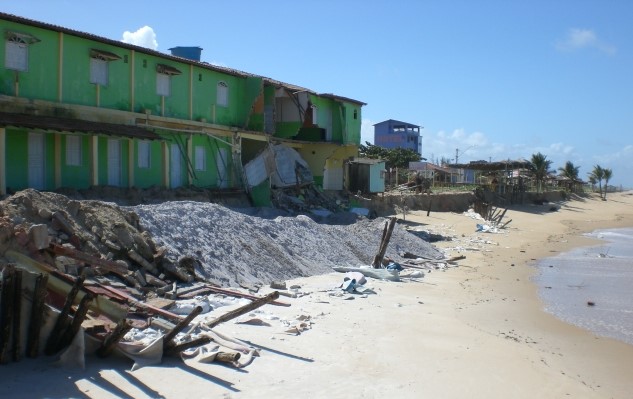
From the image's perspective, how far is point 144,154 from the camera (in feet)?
81.0

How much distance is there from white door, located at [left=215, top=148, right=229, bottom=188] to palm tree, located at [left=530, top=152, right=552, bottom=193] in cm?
4049

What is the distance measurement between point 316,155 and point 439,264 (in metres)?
15.8

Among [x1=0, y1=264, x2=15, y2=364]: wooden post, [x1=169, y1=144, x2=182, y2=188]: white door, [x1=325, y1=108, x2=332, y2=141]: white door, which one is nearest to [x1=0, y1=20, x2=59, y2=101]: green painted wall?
[x1=169, y1=144, x2=182, y2=188]: white door

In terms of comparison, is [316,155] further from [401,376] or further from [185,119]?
[401,376]

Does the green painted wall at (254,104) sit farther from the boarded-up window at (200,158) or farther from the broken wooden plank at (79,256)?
the broken wooden plank at (79,256)

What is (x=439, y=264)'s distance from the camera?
69.1 ft

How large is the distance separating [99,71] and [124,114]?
5.61 ft

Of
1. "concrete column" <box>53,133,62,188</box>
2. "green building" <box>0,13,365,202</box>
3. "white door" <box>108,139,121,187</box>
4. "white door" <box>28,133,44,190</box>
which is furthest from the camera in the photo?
"white door" <box>108,139,121,187</box>

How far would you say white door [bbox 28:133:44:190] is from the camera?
2062 cm

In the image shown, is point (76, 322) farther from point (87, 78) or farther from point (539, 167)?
point (539, 167)

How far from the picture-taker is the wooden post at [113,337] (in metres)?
7.62

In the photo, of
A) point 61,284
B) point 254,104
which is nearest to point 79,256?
point 61,284

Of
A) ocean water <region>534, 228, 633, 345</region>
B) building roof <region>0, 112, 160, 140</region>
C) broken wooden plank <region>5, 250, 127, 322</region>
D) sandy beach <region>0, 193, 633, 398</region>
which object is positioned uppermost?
building roof <region>0, 112, 160, 140</region>

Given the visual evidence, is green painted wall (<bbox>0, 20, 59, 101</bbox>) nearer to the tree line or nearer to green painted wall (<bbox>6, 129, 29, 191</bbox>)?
green painted wall (<bbox>6, 129, 29, 191</bbox>)
